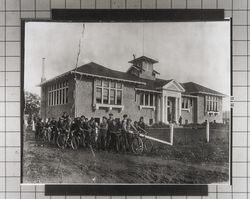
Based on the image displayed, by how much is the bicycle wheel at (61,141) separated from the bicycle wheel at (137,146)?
427 mm

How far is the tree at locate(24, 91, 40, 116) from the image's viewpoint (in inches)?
79.4

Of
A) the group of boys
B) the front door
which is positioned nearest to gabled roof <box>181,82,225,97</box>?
the front door

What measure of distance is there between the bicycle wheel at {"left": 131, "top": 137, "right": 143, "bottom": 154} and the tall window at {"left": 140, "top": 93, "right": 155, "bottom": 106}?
23 centimetres

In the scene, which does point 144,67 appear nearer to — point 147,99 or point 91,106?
point 147,99

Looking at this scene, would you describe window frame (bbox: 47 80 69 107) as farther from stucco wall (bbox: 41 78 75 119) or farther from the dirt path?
the dirt path

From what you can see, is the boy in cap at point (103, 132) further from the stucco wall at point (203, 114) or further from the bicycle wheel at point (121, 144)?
the stucco wall at point (203, 114)

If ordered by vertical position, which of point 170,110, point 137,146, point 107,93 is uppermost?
point 107,93

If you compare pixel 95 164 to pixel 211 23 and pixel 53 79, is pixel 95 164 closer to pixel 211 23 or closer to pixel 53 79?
pixel 53 79

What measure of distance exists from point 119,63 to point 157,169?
0.71 metres

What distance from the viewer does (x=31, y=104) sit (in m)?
2.02

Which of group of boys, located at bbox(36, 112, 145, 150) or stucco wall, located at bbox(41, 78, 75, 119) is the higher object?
stucco wall, located at bbox(41, 78, 75, 119)

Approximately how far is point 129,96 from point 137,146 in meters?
0.32

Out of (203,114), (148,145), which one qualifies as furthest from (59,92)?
(203,114)

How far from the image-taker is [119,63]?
6.60 feet
